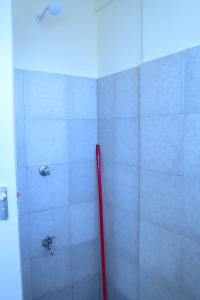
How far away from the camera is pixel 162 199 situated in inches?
53.2

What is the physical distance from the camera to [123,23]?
159 centimetres

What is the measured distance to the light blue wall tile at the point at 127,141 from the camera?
156cm

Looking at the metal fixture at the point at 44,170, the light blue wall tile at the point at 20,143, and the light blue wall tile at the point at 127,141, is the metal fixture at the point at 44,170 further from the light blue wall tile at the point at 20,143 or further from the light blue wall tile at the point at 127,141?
the light blue wall tile at the point at 127,141

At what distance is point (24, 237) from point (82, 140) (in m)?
0.75

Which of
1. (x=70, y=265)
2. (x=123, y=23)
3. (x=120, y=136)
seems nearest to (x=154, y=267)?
(x=70, y=265)

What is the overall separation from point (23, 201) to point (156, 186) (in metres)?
0.83

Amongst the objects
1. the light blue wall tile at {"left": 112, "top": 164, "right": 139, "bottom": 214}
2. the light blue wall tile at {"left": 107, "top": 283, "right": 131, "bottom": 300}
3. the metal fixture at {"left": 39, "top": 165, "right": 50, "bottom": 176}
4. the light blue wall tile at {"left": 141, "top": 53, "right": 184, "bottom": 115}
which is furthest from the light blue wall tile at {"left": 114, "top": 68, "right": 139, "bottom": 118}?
the light blue wall tile at {"left": 107, "top": 283, "right": 131, "bottom": 300}

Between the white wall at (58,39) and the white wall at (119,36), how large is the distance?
8 cm

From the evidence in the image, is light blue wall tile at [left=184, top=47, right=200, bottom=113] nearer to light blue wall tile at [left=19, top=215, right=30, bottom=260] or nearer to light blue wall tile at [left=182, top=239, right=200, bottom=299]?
light blue wall tile at [left=182, top=239, right=200, bottom=299]

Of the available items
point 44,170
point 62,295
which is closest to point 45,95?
point 44,170

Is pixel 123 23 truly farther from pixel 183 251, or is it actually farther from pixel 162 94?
pixel 183 251

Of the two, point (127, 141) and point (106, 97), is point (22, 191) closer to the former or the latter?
point (127, 141)

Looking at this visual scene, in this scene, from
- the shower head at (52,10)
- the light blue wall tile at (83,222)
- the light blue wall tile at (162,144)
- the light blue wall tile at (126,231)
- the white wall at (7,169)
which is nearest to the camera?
Result: the white wall at (7,169)

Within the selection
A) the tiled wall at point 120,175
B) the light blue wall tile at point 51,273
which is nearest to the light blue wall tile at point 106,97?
the tiled wall at point 120,175
